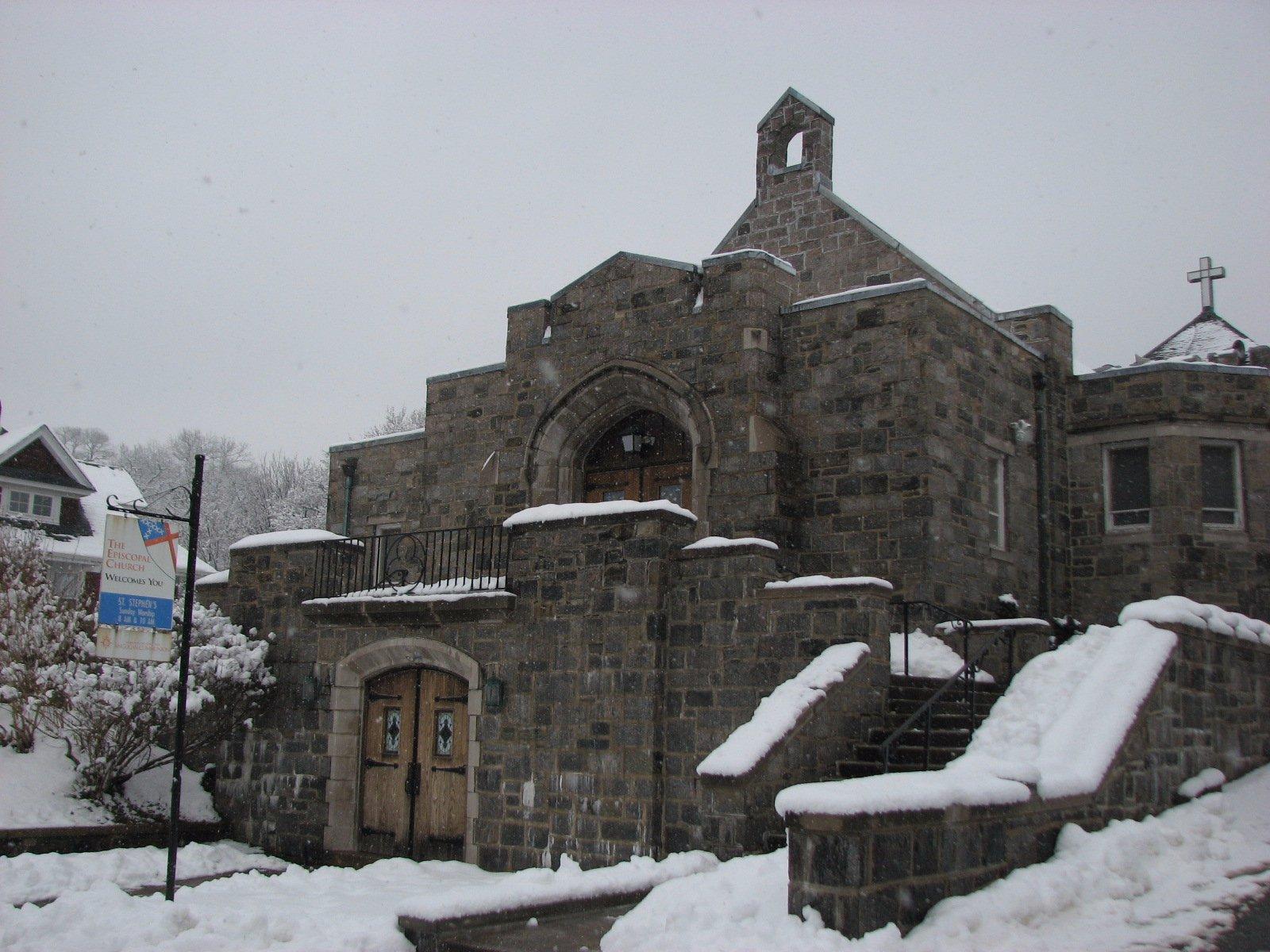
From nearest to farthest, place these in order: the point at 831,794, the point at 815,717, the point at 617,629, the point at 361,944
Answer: the point at 831,794, the point at 361,944, the point at 815,717, the point at 617,629

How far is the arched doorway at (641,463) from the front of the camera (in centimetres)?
1559

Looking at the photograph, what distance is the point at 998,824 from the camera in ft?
24.7

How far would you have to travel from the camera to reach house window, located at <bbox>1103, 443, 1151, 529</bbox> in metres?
16.5

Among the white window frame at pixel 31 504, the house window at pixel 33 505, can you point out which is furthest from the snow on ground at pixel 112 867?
the house window at pixel 33 505

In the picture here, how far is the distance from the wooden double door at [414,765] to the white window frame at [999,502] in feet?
22.0

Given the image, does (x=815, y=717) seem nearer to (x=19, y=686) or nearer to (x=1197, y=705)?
(x=1197, y=705)

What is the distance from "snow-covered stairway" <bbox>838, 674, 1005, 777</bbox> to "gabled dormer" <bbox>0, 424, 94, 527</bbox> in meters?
26.2

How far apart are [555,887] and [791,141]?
47.0 feet

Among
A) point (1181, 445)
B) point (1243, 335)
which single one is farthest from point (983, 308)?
point (1243, 335)

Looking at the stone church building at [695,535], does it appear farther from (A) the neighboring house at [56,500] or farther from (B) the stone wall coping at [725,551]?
(A) the neighboring house at [56,500]

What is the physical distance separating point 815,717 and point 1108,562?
8273mm

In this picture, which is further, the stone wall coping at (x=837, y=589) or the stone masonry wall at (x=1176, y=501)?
the stone masonry wall at (x=1176, y=501)

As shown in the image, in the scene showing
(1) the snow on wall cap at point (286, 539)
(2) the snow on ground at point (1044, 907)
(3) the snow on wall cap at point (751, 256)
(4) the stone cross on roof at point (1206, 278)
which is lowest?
(2) the snow on ground at point (1044, 907)

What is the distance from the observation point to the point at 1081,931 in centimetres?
710
